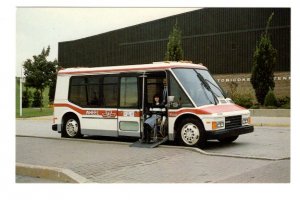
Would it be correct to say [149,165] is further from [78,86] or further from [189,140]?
[78,86]

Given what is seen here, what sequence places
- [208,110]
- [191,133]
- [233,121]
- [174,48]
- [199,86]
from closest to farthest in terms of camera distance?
[208,110]
[191,133]
[233,121]
[199,86]
[174,48]

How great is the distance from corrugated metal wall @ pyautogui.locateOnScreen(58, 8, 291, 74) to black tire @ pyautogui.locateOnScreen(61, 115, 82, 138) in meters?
3.62

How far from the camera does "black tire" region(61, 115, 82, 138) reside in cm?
1603

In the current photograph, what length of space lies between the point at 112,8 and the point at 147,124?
4.13m

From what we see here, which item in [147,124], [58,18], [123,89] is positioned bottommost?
[147,124]

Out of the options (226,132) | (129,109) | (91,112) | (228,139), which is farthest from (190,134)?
(91,112)

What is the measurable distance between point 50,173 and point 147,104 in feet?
17.1

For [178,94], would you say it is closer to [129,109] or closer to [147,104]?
[147,104]

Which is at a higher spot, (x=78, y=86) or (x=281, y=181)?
(x=78, y=86)

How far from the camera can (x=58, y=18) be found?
11.4 meters

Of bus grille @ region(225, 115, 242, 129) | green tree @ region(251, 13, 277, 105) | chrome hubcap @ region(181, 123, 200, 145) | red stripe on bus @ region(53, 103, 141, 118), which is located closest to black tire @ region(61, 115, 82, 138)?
red stripe on bus @ region(53, 103, 141, 118)

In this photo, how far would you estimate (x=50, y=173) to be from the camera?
9453 millimetres

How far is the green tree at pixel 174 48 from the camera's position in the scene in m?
27.5

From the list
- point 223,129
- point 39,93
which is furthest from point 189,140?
point 39,93
